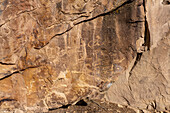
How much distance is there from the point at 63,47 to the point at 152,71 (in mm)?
1152

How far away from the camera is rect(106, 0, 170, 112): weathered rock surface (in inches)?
74.0

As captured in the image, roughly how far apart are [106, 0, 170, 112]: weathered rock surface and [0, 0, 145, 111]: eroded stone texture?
112 millimetres

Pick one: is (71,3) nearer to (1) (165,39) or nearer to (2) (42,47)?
(2) (42,47)

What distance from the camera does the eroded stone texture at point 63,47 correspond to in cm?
189

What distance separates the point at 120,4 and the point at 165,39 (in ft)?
2.24

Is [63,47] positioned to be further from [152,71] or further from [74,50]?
[152,71]

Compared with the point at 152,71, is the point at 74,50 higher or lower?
higher

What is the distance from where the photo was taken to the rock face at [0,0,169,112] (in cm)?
189

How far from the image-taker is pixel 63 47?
2029 millimetres

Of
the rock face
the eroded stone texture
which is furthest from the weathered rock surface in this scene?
the eroded stone texture

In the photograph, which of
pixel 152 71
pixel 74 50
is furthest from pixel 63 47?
pixel 152 71

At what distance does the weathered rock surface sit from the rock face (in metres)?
0.01

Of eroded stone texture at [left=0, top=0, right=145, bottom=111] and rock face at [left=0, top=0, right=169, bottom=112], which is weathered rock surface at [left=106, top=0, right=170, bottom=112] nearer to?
rock face at [left=0, top=0, right=169, bottom=112]

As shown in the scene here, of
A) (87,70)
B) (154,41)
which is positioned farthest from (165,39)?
(87,70)
